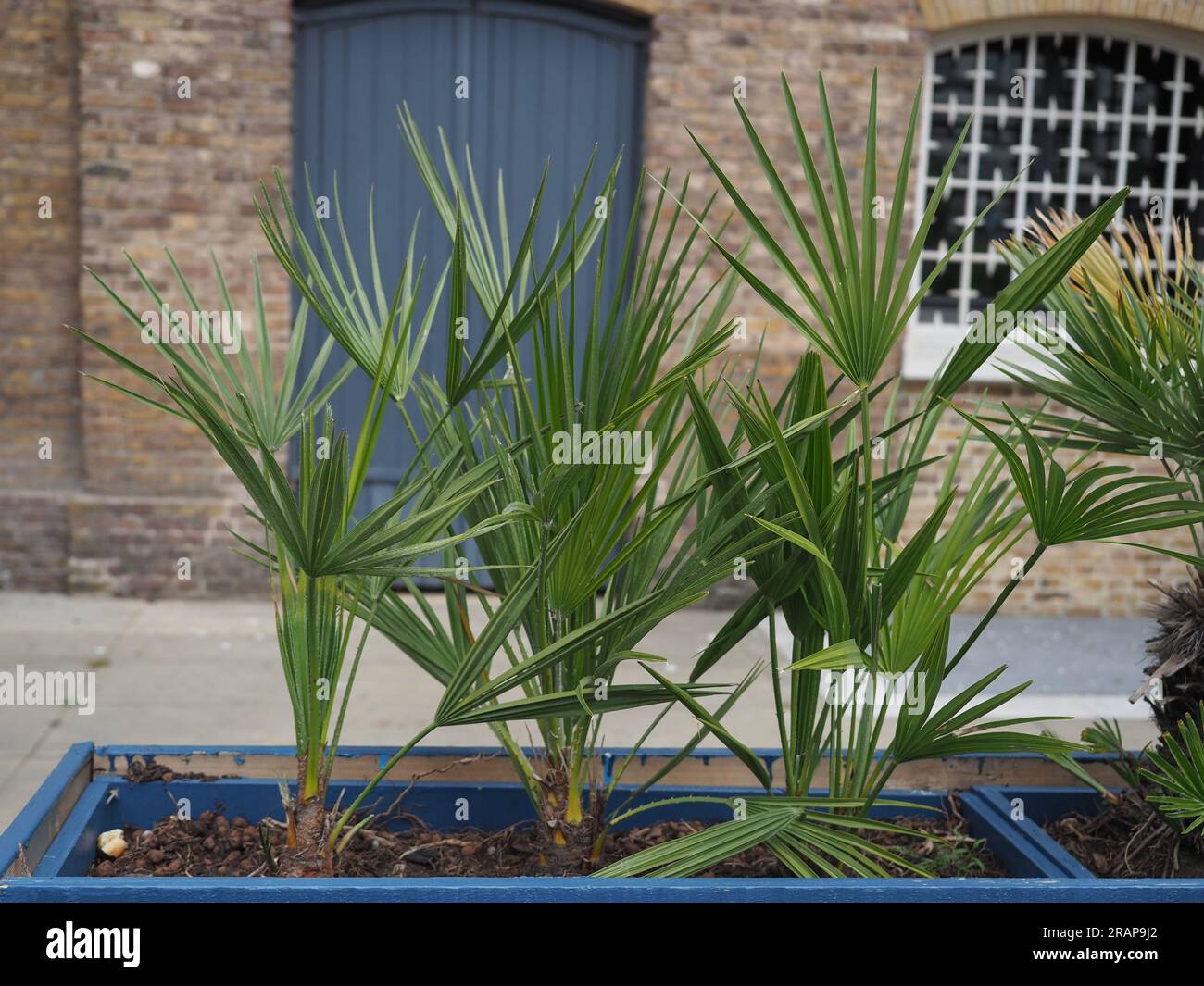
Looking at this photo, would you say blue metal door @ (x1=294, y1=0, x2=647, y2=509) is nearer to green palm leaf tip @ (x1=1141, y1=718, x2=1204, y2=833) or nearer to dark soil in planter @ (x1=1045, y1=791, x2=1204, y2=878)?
dark soil in planter @ (x1=1045, y1=791, x2=1204, y2=878)

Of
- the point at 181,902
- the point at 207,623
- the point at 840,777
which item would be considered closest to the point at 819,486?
the point at 840,777

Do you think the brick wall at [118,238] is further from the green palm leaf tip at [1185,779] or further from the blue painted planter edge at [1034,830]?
the green palm leaf tip at [1185,779]

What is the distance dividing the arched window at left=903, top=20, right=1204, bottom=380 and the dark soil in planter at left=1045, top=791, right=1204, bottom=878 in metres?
4.78

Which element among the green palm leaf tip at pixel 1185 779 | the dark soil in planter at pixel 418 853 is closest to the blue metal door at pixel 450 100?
the dark soil in planter at pixel 418 853

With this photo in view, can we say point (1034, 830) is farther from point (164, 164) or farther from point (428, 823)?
point (164, 164)

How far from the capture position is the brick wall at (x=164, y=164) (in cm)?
687

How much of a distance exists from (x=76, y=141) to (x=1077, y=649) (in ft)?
19.7

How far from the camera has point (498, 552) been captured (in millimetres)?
2660

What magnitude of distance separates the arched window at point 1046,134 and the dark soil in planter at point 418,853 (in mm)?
5020

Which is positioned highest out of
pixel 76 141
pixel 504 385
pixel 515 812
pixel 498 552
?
pixel 76 141

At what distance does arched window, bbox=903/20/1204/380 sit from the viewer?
7.45 meters

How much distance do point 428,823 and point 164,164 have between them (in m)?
5.12

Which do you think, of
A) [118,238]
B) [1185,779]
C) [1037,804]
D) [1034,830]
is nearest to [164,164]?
[118,238]

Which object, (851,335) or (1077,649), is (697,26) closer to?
(1077,649)
